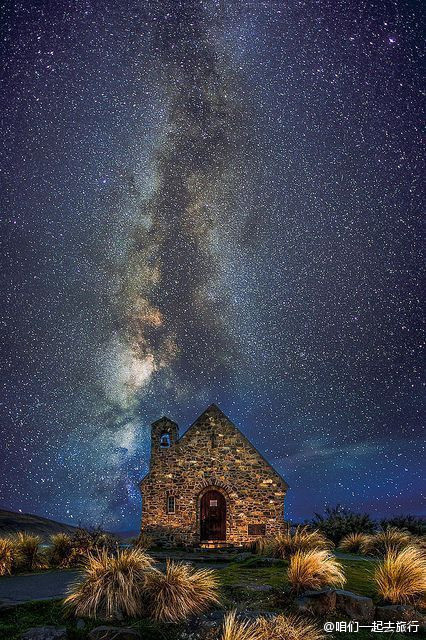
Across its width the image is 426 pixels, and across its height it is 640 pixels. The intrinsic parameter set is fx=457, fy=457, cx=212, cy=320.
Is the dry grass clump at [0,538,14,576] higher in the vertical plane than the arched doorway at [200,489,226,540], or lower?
lower

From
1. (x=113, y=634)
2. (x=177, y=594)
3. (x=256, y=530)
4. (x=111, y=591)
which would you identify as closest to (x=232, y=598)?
(x=177, y=594)

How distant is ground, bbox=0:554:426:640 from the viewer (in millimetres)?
7008

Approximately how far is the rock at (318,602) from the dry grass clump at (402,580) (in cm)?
131

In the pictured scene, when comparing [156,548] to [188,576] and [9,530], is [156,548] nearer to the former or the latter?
[188,576]

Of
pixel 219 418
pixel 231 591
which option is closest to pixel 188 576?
pixel 231 591

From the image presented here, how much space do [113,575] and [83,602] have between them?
662 mm

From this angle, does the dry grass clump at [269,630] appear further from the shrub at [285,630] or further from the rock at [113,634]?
the rock at [113,634]

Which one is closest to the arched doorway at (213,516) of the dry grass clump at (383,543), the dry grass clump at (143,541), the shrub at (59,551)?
the dry grass clump at (143,541)

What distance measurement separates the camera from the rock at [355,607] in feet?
26.4

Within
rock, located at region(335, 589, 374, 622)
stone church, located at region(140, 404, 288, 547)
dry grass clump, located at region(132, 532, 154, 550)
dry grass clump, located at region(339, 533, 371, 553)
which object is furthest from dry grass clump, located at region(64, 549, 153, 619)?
stone church, located at region(140, 404, 288, 547)

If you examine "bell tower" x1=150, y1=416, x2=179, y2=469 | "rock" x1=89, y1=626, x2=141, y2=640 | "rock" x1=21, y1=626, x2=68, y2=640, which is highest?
"bell tower" x1=150, y1=416, x2=179, y2=469

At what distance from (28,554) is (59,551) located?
102 centimetres

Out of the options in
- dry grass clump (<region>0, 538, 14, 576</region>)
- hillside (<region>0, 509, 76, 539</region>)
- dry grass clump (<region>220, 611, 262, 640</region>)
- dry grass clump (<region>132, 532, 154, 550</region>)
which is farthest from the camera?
hillside (<region>0, 509, 76, 539</region>)

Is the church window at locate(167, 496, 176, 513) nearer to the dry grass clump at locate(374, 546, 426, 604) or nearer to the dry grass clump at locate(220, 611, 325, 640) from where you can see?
the dry grass clump at locate(374, 546, 426, 604)
